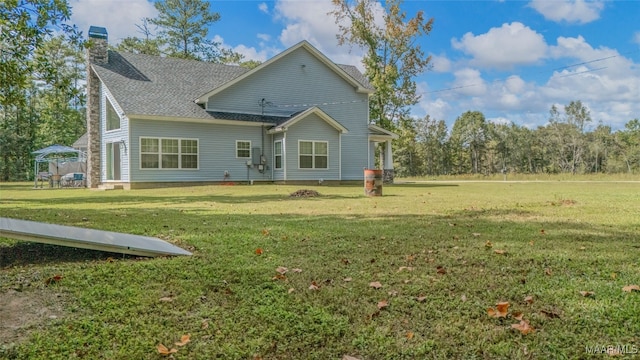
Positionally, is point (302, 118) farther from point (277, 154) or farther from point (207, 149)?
point (207, 149)

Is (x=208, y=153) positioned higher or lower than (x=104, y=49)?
lower

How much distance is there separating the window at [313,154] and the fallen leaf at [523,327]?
17.9 meters

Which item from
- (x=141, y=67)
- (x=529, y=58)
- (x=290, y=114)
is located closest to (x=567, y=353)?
(x=290, y=114)

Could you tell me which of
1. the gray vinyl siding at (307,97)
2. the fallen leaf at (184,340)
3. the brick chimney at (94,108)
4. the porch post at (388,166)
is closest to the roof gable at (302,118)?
the gray vinyl siding at (307,97)

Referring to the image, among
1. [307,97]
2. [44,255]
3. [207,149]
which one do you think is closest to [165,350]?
[44,255]

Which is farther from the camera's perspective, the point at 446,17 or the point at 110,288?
the point at 446,17

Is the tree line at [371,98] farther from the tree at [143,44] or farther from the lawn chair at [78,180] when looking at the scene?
the lawn chair at [78,180]

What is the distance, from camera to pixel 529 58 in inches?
954

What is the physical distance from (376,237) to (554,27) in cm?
2544

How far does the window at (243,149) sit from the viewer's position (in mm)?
19922

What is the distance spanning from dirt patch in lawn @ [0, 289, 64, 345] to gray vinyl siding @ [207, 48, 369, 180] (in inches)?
668

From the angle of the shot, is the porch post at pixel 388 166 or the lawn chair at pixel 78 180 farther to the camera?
the porch post at pixel 388 166

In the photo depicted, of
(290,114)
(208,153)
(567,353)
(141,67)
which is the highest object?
(141,67)

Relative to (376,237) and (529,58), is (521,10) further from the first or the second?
(376,237)
